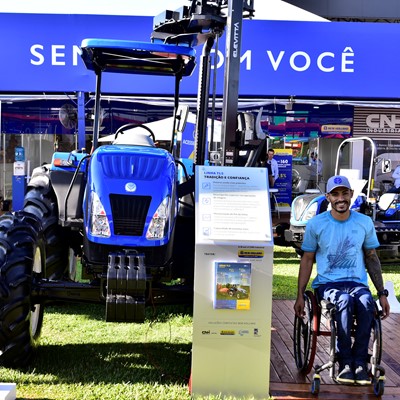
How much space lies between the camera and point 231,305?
3.96 m

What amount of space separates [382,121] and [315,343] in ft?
37.1

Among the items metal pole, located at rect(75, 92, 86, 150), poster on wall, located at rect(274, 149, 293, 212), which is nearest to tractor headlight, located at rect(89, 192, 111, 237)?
metal pole, located at rect(75, 92, 86, 150)

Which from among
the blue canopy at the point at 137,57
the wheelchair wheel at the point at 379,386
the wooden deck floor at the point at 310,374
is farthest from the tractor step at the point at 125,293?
the blue canopy at the point at 137,57

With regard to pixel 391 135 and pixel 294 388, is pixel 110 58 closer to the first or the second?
pixel 294 388

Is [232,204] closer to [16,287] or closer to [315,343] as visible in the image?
[315,343]

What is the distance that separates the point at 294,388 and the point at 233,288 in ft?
2.74

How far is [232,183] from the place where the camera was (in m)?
4.21

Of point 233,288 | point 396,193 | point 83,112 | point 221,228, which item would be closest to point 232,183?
point 221,228

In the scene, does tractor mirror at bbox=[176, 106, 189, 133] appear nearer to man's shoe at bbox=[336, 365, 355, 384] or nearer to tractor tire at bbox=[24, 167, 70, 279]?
tractor tire at bbox=[24, 167, 70, 279]

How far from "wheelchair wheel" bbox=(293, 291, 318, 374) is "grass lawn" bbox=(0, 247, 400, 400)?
30.0 inches

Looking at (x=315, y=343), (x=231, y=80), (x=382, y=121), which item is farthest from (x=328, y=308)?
(x=382, y=121)

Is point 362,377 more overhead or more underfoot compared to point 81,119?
more underfoot

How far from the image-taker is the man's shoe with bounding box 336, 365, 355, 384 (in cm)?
395

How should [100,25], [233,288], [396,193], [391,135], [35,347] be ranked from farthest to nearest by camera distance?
[391,135] → [100,25] → [396,193] → [35,347] → [233,288]
